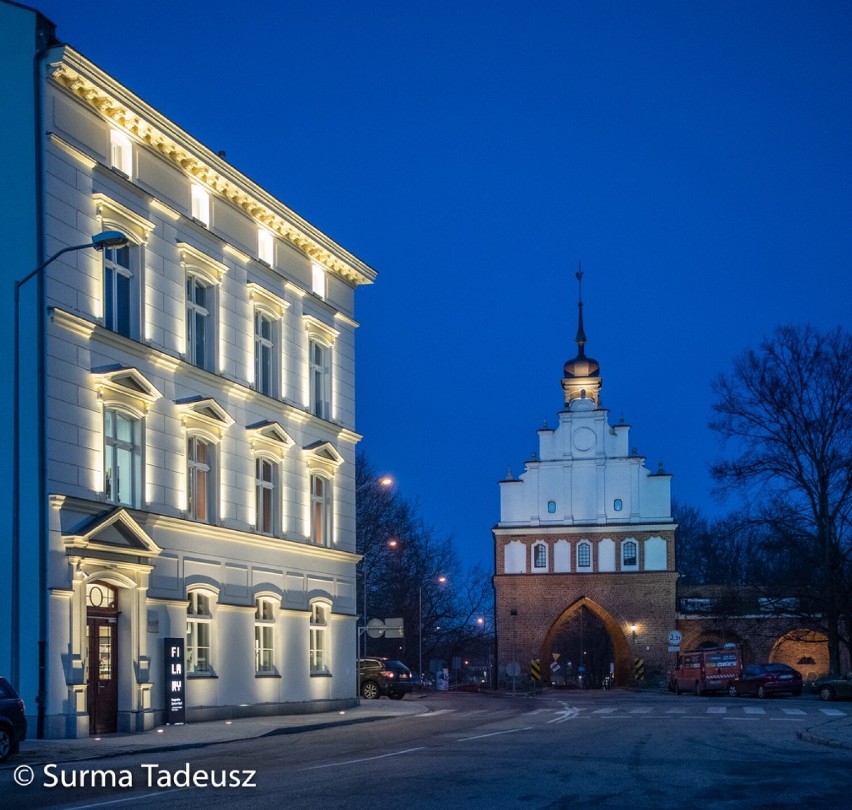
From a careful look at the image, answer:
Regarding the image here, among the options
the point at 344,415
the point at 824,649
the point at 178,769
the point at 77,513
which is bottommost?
the point at 824,649

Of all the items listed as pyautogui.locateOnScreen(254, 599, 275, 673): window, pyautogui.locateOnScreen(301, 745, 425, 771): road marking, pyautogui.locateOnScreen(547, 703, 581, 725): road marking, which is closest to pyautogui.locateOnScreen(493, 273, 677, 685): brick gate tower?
pyautogui.locateOnScreen(547, 703, 581, 725): road marking

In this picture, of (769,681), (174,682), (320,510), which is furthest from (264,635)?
(769,681)

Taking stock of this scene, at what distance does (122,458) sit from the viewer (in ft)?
96.7

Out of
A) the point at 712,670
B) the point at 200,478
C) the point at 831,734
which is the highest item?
the point at 200,478

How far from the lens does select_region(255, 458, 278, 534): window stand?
1436 inches

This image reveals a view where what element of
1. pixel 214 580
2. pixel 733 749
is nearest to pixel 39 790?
pixel 733 749

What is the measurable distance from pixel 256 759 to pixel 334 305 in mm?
23998

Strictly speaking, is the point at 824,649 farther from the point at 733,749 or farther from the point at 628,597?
the point at 733,749

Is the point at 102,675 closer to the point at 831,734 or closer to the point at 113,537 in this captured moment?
the point at 113,537

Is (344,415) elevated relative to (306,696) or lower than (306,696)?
elevated

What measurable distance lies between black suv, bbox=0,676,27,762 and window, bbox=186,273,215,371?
519 inches

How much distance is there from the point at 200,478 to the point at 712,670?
29.1 m

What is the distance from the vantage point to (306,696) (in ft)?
126

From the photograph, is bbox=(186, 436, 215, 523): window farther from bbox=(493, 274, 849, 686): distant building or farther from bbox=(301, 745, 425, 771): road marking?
bbox=(493, 274, 849, 686): distant building
